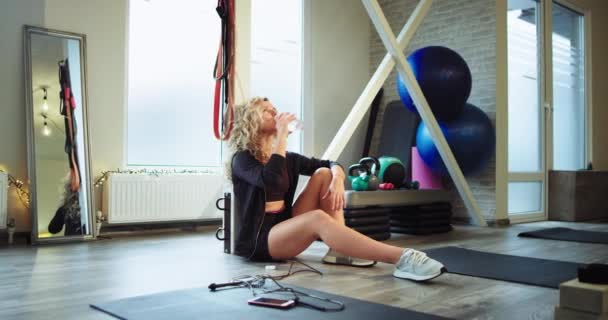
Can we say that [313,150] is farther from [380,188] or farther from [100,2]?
[100,2]

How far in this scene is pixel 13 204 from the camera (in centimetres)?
434

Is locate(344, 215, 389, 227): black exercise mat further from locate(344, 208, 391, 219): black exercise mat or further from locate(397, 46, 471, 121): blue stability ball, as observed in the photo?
locate(397, 46, 471, 121): blue stability ball

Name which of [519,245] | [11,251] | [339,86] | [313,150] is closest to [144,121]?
[11,251]

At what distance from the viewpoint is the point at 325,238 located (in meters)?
2.92

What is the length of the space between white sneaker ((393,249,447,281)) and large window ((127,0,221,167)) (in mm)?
3103

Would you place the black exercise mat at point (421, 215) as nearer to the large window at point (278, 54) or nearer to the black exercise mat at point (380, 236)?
the black exercise mat at point (380, 236)

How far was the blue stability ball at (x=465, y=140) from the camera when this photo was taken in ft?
18.7

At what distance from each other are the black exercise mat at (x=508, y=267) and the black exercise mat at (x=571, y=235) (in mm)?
1340

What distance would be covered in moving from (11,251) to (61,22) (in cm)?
194

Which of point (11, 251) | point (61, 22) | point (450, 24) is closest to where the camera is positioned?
point (11, 251)

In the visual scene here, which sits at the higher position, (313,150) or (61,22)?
(61,22)

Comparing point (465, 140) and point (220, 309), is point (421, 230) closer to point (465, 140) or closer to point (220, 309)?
point (465, 140)

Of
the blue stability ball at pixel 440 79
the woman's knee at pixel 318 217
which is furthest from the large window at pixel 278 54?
the woman's knee at pixel 318 217

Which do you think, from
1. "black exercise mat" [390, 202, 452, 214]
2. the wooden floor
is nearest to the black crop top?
the wooden floor
